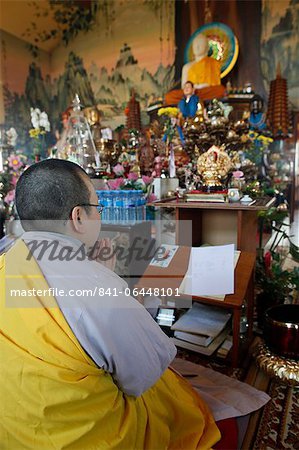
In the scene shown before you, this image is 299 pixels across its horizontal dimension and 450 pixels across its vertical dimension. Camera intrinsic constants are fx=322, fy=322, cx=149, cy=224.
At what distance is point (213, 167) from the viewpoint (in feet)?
6.90

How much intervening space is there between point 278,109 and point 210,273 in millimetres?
5115

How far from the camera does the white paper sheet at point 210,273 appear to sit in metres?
1.49

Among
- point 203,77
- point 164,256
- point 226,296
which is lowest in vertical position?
point 226,296

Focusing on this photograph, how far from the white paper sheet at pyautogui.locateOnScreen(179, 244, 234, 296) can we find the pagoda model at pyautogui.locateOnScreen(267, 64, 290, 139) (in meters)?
4.88

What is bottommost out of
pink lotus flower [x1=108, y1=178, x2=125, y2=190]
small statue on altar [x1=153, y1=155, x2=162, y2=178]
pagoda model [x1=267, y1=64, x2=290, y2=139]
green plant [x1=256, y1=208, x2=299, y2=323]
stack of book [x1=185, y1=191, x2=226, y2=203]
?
green plant [x1=256, y1=208, x2=299, y2=323]

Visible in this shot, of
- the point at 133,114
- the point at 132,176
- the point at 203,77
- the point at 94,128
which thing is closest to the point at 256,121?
the point at 203,77

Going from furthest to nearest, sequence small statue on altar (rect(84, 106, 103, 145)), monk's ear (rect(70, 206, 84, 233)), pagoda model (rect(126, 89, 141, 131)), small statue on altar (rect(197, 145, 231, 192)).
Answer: pagoda model (rect(126, 89, 141, 131)) < small statue on altar (rect(84, 106, 103, 145)) < small statue on altar (rect(197, 145, 231, 192)) < monk's ear (rect(70, 206, 84, 233))

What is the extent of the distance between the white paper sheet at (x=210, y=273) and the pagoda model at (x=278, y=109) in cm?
488

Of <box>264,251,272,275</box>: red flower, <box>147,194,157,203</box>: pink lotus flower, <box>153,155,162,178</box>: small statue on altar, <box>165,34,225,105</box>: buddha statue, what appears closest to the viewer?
<box>264,251,272,275</box>: red flower

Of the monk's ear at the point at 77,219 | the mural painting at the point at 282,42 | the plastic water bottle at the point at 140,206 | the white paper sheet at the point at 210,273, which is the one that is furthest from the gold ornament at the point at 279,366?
the mural painting at the point at 282,42

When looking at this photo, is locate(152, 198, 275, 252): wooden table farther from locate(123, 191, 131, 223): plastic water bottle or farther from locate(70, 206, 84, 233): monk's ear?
locate(70, 206, 84, 233): monk's ear

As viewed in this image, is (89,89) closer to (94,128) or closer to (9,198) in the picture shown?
(94,128)

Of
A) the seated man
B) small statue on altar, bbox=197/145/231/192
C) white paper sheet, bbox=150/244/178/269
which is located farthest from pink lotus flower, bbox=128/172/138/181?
the seated man

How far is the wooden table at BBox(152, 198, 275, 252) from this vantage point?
68.2 inches
